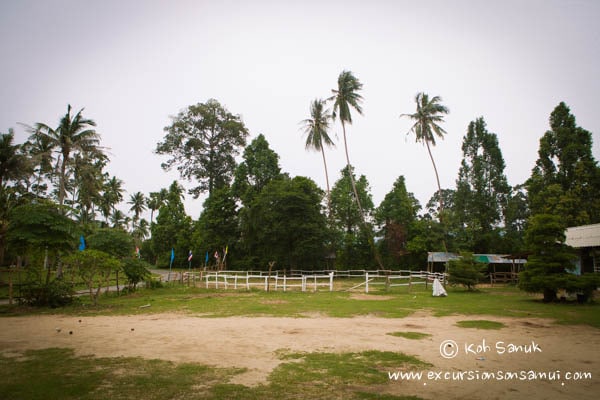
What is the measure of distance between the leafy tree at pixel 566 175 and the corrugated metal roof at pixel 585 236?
374cm

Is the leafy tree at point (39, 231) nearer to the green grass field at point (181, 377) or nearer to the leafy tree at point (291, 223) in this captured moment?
the green grass field at point (181, 377)

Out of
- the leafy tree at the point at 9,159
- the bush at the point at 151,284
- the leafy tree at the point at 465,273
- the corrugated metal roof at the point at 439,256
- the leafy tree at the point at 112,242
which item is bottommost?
the bush at the point at 151,284

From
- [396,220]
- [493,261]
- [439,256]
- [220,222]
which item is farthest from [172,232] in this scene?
[493,261]

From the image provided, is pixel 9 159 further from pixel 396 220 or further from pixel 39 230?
pixel 396 220

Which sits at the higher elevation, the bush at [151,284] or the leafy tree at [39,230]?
the leafy tree at [39,230]

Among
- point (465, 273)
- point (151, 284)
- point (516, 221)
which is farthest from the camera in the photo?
point (516, 221)

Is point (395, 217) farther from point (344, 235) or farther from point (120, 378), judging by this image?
point (120, 378)

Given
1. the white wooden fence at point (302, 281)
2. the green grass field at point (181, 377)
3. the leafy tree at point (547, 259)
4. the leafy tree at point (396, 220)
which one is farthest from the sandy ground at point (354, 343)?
the leafy tree at point (396, 220)

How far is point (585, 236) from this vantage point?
2247cm

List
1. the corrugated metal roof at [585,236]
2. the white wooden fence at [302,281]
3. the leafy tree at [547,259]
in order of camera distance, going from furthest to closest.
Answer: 1. the corrugated metal roof at [585,236]
2. the white wooden fence at [302,281]
3. the leafy tree at [547,259]

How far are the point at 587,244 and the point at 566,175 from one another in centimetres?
1141

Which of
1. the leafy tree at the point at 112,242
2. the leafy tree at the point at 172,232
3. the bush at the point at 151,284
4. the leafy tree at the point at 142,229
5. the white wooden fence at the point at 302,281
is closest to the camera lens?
the white wooden fence at the point at 302,281

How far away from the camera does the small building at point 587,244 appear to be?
21.7 m

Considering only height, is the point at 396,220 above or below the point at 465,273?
above
